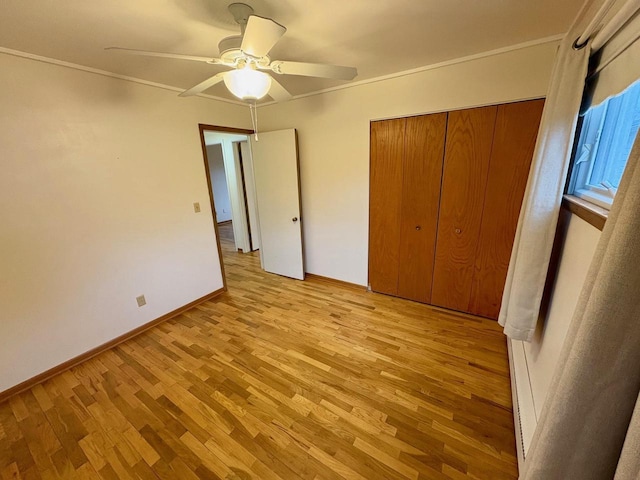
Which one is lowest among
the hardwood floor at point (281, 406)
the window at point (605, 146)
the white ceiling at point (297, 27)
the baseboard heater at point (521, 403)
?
the hardwood floor at point (281, 406)

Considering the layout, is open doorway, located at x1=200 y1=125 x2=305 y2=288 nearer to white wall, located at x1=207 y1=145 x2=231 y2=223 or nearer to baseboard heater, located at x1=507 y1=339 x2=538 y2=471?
baseboard heater, located at x1=507 y1=339 x2=538 y2=471

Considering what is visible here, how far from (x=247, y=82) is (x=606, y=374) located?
159cm

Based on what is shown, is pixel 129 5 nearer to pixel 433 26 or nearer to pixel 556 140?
pixel 433 26

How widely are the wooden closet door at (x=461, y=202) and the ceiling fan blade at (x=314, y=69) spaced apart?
4.17ft

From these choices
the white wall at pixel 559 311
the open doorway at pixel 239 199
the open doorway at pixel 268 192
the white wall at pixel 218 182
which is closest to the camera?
the white wall at pixel 559 311

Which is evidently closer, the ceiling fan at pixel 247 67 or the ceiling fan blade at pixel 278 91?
the ceiling fan at pixel 247 67

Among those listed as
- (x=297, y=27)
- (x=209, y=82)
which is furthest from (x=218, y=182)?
(x=297, y=27)

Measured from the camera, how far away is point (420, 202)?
2424mm

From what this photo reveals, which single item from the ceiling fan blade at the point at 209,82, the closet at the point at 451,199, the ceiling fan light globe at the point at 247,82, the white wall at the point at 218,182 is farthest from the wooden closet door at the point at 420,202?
the white wall at the point at 218,182

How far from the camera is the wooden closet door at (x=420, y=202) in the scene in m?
2.24

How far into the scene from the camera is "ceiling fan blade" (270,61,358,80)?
129 centimetres

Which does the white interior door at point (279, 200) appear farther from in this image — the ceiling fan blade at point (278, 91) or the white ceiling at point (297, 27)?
the ceiling fan blade at point (278, 91)

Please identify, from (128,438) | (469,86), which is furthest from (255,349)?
(469,86)

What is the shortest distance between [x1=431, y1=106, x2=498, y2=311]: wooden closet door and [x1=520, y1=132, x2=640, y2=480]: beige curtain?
6.25 ft
